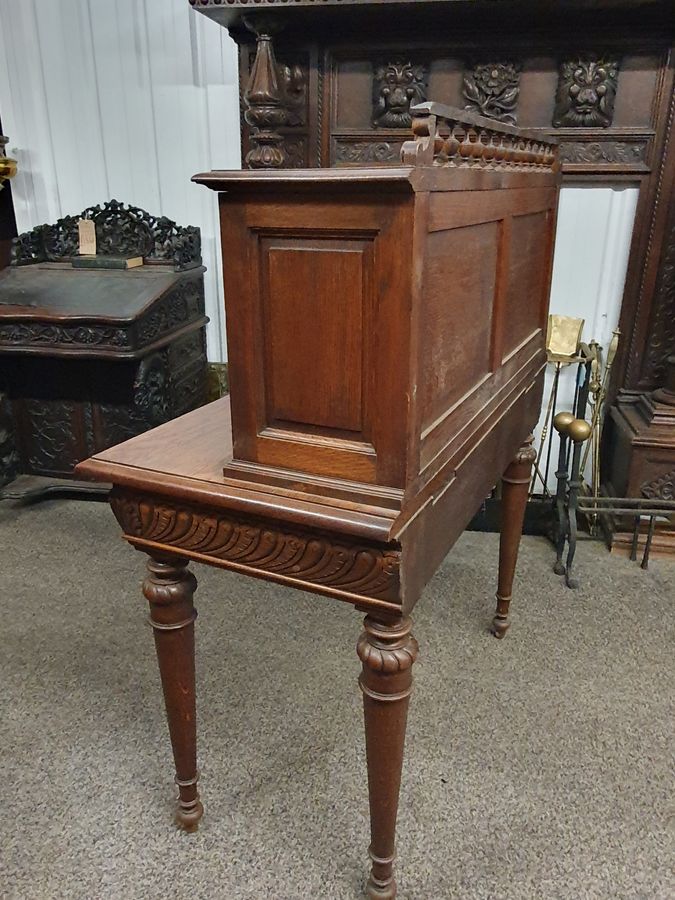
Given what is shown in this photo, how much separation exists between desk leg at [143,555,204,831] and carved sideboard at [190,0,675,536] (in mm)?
1473

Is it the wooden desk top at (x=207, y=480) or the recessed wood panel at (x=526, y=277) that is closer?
the wooden desk top at (x=207, y=480)

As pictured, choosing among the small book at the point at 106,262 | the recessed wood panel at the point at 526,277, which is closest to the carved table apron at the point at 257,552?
the recessed wood panel at the point at 526,277

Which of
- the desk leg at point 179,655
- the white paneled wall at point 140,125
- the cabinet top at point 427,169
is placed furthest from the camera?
the white paneled wall at point 140,125

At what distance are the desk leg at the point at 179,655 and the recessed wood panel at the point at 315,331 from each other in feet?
1.25

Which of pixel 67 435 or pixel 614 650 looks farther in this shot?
pixel 67 435

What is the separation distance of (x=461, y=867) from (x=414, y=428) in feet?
2.93

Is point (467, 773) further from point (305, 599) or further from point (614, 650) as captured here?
point (305, 599)

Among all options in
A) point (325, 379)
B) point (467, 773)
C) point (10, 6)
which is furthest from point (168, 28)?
point (467, 773)

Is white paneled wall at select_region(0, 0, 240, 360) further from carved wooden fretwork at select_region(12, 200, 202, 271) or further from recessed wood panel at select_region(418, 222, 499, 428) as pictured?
recessed wood panel at select_region(418, 222, 499, 428)

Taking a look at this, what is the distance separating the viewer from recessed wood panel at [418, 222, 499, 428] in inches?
35.8

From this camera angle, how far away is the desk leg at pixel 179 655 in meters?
1.15

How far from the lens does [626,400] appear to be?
2.40m

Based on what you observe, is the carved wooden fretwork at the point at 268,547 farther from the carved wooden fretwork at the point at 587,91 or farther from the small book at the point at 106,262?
the carved wooden fretwork at the point at 587,91

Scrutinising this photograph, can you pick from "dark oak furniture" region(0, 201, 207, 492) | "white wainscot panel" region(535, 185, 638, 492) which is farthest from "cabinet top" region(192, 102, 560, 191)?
"dark oak furniture" region(0, 201, 207, 492)
